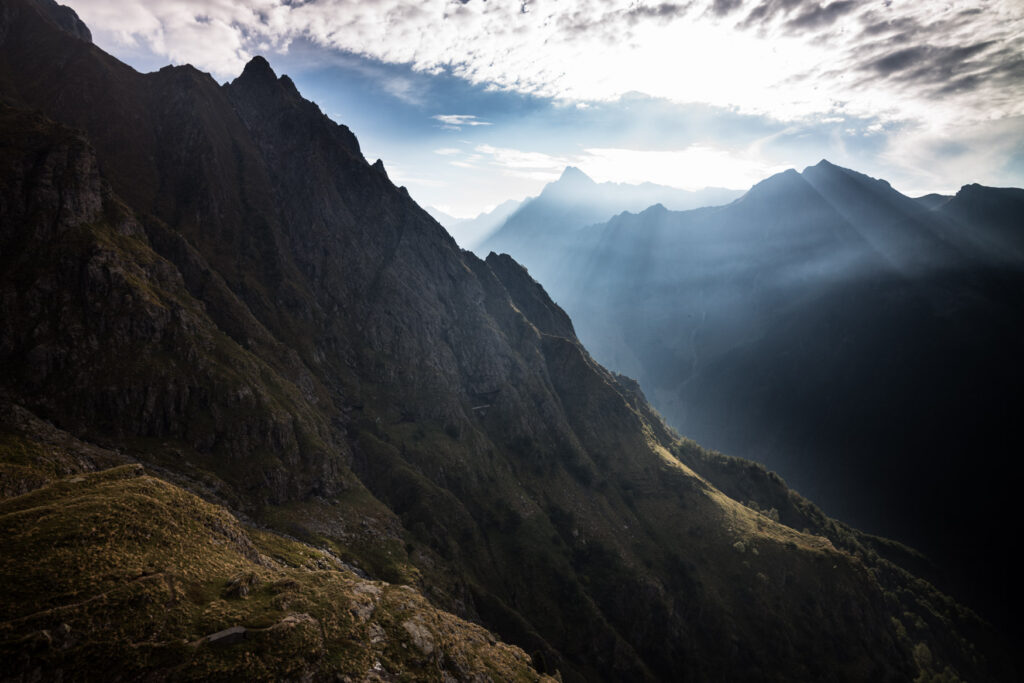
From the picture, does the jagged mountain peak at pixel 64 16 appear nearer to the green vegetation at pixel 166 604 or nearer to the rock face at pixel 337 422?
the rock face at pixel 337 422

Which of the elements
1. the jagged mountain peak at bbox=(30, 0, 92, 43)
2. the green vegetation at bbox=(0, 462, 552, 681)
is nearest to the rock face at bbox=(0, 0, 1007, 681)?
the green vegetation at bbox=(0, 462, 552, 681)

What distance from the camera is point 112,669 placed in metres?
25.3

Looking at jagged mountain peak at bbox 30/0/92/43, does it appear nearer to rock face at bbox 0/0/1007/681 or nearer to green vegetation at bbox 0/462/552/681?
rock face at bbox 0/0/1007/681

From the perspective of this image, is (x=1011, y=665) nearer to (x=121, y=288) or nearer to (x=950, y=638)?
(x=950, y=638)

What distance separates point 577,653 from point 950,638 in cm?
19081

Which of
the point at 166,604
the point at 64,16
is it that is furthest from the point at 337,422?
the point at 64,16

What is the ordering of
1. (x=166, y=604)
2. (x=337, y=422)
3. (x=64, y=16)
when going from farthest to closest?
1. (x=64, y=16)
2. (x=337, y=422)
3. (x=166, y=604)

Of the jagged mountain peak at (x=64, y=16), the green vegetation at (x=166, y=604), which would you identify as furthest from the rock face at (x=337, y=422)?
the jagged mountain peak at (x=64, y=16)

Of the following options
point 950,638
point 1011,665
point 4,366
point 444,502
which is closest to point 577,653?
point 444,502

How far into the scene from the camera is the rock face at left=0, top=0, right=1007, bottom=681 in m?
75.1

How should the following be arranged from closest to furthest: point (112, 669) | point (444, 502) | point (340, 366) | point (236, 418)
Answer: point (112, 669) < point (236, 418) < point (444, 502) < point (340, 366)

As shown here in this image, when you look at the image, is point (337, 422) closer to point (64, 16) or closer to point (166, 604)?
point (166, 604)

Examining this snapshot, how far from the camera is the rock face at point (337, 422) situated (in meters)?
75.1

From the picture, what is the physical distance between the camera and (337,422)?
5133 inches
